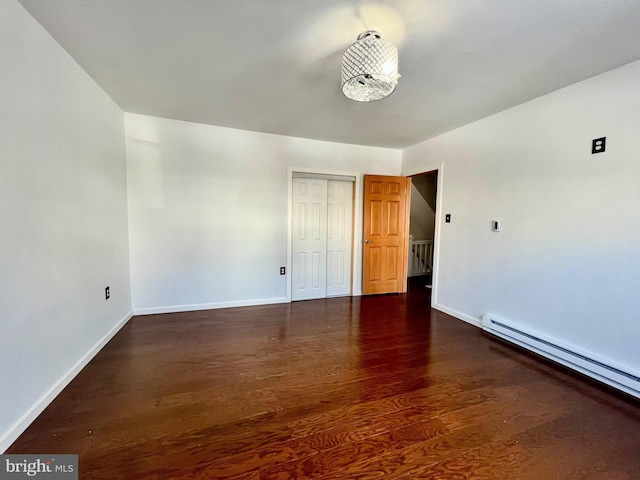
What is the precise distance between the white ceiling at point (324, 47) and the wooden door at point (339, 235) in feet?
5.25

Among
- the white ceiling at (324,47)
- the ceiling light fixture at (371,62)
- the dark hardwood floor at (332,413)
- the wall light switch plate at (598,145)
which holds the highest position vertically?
the white ceiling at (324,47)

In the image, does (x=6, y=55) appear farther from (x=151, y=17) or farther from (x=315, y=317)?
(x=315, y=317)

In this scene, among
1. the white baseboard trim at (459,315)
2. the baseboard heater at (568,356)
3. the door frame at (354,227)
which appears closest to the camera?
the baseboard heater at (568,356)

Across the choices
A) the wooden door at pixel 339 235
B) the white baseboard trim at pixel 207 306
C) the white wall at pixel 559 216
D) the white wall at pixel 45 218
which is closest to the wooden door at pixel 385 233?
the wooden door at pixel 339 235

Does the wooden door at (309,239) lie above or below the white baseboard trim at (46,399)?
above

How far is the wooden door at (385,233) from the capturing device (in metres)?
4.46

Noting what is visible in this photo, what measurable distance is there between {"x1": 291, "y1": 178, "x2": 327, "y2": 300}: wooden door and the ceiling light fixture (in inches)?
97.4

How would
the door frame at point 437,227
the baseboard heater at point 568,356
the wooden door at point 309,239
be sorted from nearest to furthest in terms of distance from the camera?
the baseboard heater at point 568,356
the door frame at point 437,227
the wooden door at point 309,239

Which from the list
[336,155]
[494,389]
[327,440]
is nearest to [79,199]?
[327,440]

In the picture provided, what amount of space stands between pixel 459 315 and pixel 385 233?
5.41ft

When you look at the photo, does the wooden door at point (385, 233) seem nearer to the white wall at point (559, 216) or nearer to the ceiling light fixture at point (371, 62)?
the white wall at point (559, 216)

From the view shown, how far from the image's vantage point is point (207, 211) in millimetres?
3678

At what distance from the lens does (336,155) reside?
4297 mm

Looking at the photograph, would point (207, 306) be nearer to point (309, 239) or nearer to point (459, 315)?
point (309, 239)
